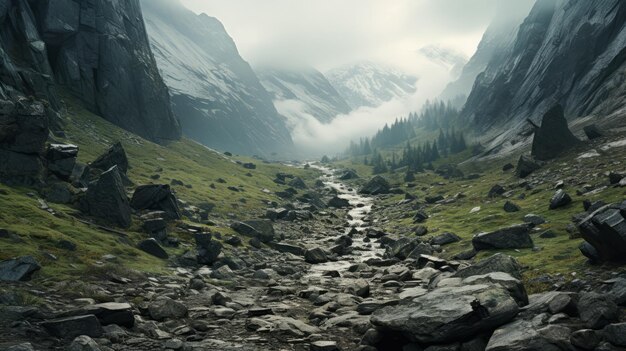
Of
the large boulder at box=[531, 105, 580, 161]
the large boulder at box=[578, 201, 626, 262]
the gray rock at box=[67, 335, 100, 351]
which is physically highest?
the large boulder at box=[531, 105, 580, 161]

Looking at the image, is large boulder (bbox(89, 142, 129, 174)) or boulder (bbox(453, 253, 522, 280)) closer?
boulder (bbox(453, 253, 522, 280))

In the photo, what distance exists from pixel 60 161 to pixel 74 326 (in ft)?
111

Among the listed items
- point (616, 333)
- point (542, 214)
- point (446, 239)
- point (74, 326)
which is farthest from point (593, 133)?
point (74, 326)

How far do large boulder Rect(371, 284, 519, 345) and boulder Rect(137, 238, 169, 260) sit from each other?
23.2 m

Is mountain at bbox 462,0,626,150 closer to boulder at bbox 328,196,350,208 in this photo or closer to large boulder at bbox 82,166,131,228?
boulder at bbox 328,196,350,208

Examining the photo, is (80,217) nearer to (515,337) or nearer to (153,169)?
(515,337)

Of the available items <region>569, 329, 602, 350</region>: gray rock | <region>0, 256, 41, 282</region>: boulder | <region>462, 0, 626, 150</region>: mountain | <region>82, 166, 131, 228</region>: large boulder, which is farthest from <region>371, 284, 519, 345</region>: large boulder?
<region>462, 0, 626, 150</region>: mountain

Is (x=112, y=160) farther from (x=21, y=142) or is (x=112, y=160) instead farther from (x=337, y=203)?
(x=337, y=203)

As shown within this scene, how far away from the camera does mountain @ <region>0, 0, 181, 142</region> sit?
319ft

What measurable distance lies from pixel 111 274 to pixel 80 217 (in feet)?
46.6

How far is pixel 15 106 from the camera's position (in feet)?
137

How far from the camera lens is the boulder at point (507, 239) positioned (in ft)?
114

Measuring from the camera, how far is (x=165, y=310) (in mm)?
21250

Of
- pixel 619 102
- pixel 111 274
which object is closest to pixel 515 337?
pixel 111 274
